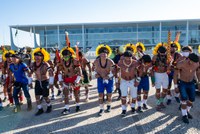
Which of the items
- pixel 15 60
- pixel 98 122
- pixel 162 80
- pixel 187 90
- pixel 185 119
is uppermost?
pixel 15 60

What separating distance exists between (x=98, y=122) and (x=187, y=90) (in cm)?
246

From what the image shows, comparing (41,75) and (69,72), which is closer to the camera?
(69,72)

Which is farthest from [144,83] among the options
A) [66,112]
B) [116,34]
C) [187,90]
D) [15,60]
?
[116,34]

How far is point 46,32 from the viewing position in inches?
1869

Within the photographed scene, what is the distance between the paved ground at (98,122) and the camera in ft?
15.7

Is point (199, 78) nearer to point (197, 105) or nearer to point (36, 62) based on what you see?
point (197, 105)

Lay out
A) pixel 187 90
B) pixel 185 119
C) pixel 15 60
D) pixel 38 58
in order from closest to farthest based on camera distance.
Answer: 1. pixel 185 119
2. pixel 187 90
3. pixel 38 58
4. pixel 15 60

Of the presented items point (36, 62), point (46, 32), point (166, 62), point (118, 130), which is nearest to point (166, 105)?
point (166, 62)

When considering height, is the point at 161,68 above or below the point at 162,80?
above

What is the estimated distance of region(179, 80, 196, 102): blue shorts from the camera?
5.16 meters

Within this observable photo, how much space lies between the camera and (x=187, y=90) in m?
5.24

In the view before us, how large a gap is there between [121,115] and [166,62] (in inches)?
79.3

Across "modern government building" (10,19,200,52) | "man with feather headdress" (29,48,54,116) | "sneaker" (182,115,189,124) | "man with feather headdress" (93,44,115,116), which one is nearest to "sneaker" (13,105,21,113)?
"man with feather headdress" (29,48,54,116)

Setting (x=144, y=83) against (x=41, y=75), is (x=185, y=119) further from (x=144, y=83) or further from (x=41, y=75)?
(x=41, y=75)
